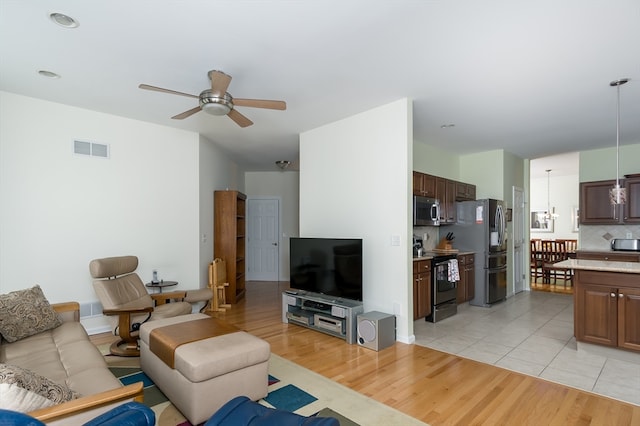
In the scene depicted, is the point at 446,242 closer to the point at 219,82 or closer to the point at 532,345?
the point at 532,345

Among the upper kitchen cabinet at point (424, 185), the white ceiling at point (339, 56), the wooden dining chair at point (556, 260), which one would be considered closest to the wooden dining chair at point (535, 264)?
the wooden dining chair at point (556, 260)

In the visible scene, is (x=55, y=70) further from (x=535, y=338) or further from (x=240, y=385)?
(x=535, y=338)

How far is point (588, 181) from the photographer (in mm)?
6562

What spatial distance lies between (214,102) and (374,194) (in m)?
2.19

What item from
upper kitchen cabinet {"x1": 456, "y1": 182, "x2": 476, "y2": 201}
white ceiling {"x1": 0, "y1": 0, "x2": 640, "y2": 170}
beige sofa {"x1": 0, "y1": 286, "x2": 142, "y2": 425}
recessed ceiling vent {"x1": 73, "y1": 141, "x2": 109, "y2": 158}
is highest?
white ceiling {"x1": 0, "y1": 0, "x2": 640, "y2": 170}

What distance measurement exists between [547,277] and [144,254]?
864 centimetres

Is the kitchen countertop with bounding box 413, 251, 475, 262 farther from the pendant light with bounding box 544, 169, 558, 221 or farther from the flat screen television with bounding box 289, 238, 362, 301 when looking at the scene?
the pendant light with bounding box 544, 169, 558, 221

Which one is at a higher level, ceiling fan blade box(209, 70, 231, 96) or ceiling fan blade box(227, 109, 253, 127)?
ceiling fan blade box(209, 70, 231, 96)

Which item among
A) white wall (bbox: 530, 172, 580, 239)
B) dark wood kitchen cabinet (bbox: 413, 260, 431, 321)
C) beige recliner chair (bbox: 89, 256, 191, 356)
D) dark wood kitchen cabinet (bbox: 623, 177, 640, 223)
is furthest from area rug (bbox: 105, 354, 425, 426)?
white wall (bbox: 530, 172, 580, 239)

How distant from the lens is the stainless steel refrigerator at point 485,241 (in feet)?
18.7

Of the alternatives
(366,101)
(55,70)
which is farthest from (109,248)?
(366,101)

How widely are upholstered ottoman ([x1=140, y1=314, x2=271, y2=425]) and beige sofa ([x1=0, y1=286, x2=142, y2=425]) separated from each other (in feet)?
1.36

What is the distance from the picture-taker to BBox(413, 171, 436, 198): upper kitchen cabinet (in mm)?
4957

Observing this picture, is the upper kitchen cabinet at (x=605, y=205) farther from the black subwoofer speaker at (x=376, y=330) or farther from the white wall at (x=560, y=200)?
the black subwoofer speaker at (x=376, y=330)
